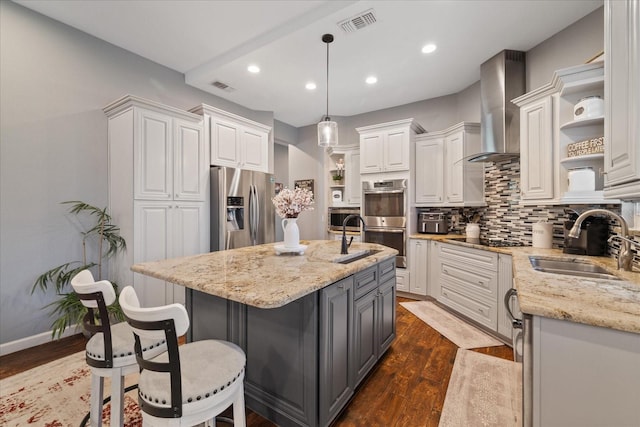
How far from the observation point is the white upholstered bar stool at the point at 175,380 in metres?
0.95

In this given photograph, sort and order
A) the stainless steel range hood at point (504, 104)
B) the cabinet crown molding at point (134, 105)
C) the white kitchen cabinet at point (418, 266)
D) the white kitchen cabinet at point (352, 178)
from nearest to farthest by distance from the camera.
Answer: the cabinet crown molding at point (134, 105) → the stainless steel range hood at point (504, 104) → the white kitchen cabinet at point (418, 266) → the white kitchen cabinet at point (352, 178)

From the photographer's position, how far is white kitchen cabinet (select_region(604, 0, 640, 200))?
1.04 meters

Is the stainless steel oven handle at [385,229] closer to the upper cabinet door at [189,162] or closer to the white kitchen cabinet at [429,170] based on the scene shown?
the white kitchen cabinet at [429,170]

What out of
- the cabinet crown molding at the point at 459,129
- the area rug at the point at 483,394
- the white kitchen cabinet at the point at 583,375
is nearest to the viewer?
the white kitchen cabinet at the point at 583,375

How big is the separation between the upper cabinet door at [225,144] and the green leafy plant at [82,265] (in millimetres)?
1345

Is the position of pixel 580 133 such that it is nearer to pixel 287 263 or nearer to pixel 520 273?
pixel 520 273

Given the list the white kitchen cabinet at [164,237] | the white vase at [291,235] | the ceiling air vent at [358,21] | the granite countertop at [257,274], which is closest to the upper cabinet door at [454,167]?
the ceiling air vent at [358,21]

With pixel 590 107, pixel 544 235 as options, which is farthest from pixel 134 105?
pixel 544 235

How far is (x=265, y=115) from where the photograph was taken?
191 inches

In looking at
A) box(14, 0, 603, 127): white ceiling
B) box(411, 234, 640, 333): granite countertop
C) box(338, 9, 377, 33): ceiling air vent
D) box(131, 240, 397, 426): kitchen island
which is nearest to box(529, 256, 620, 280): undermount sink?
box(411, 234, 640, 333): granite countertop

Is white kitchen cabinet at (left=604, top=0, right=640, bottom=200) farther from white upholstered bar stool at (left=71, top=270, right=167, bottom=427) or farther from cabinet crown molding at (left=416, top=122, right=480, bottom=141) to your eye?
cabinet crown molding at (left=416, top=122, right=480, bottom=141)

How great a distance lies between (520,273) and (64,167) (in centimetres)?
402

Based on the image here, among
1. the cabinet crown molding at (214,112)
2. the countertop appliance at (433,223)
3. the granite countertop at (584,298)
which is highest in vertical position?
the cabinet crown molding at (214,112)

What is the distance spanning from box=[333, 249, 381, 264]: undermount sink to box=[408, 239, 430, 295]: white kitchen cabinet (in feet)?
5.32
